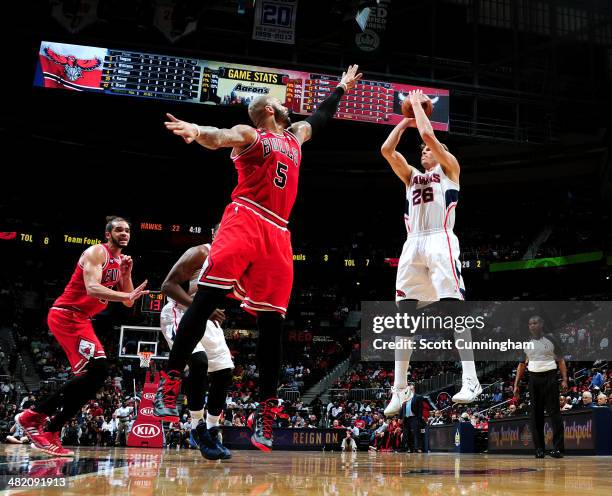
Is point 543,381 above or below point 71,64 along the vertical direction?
below

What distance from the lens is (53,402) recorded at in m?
5.32

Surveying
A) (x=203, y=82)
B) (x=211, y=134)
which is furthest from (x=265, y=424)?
(x=203, y=82)

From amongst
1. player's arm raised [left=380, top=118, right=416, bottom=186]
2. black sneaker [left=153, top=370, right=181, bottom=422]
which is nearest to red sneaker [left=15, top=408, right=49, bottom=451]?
black sneaker [left=153, top=370, right=181, bottom=422]

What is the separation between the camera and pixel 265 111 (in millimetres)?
4113

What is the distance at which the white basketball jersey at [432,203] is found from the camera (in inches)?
192

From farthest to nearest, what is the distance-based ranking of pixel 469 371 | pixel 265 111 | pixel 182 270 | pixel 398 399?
pixel 182 270 → pixel 398 399 → pixel 469 371 → pixel 265 111

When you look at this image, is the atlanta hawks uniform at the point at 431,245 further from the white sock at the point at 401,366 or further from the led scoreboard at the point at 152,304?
the led scoreboard at the point at 152,304

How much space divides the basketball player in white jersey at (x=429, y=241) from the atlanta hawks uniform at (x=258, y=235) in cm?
127

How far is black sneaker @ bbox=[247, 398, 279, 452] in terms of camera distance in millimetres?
3947

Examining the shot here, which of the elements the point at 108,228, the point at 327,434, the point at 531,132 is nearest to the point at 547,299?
the point at 531,132

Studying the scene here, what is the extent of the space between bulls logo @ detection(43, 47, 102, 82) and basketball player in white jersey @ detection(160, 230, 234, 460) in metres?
13.8

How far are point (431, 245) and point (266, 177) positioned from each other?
1.54 metres

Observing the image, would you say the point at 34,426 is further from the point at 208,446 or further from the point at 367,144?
the point at 367,144

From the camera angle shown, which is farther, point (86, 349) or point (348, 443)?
point (348, 443)
